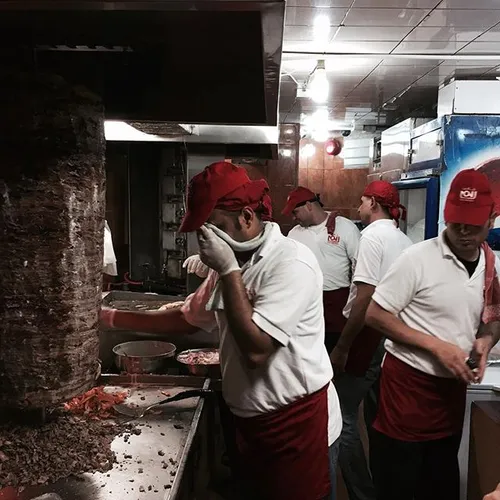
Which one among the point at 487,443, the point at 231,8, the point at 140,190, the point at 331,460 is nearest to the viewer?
the point at 231,8

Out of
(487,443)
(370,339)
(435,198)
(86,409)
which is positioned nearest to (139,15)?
(86,409)

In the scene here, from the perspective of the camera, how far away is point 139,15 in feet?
3.59

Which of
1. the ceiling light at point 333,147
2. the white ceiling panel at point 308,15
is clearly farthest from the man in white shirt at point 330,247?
the ceiling light at point 333,147

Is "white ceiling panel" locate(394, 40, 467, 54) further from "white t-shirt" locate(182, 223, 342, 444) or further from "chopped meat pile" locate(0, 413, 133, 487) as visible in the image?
"chopped meat pile" locate(0, 413, 133, 487)

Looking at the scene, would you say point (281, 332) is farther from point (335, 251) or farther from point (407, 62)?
point (407, 62)

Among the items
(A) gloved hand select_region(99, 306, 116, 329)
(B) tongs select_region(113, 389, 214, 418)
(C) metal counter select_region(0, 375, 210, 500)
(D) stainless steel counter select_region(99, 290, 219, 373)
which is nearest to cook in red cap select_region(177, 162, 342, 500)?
(C) metal counter select_region(0, 375, 210, 500)

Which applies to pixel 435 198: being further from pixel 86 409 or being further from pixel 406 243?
pixel 86 409

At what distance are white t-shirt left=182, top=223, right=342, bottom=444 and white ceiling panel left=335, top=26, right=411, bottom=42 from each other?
2.77 m

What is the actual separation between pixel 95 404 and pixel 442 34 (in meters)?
3.74

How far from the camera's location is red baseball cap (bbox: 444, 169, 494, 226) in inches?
94.2

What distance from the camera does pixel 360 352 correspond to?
367 centimetres

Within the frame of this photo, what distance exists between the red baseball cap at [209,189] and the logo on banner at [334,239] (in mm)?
2764

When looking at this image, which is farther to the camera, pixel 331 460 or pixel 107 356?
pixel 107 356

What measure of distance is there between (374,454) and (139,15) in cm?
239
